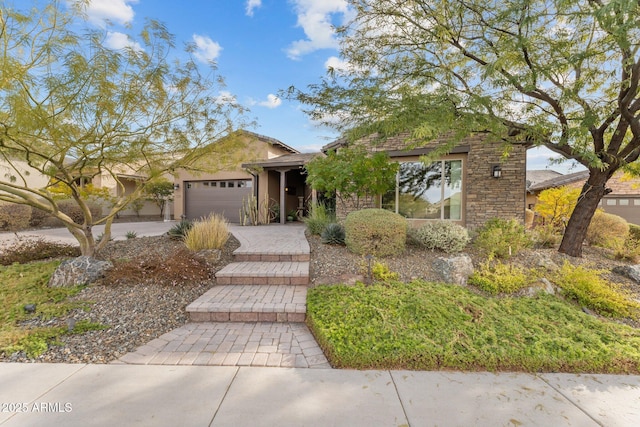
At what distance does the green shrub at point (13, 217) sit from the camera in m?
9.91

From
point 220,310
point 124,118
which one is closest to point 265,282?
point 220,310

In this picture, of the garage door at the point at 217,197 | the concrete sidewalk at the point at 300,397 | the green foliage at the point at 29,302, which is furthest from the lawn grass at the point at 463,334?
the garage door at the point at 217,197

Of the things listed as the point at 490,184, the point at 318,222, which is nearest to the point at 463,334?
the point at 318,222

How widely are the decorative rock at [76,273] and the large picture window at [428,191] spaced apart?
787 cm

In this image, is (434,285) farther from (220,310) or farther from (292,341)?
(220,310)

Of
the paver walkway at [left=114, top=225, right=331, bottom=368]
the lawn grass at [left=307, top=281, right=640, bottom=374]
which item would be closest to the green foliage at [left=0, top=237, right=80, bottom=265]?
the paver walkway at [left=114, top=225, right=331, bottom=368]

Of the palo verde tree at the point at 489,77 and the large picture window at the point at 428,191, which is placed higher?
the palo verde tree at the point at 489,77

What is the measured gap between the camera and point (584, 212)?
230 inches

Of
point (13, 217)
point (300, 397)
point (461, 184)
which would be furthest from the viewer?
point (13, 217)

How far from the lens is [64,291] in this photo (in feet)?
12.9

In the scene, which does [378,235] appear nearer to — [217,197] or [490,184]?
[490,184]

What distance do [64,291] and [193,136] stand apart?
336 centimetres

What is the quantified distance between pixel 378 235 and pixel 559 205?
6.43 meters

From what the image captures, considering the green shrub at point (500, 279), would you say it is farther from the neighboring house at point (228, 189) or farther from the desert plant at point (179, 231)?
the neighboring house at point (228, 189)
